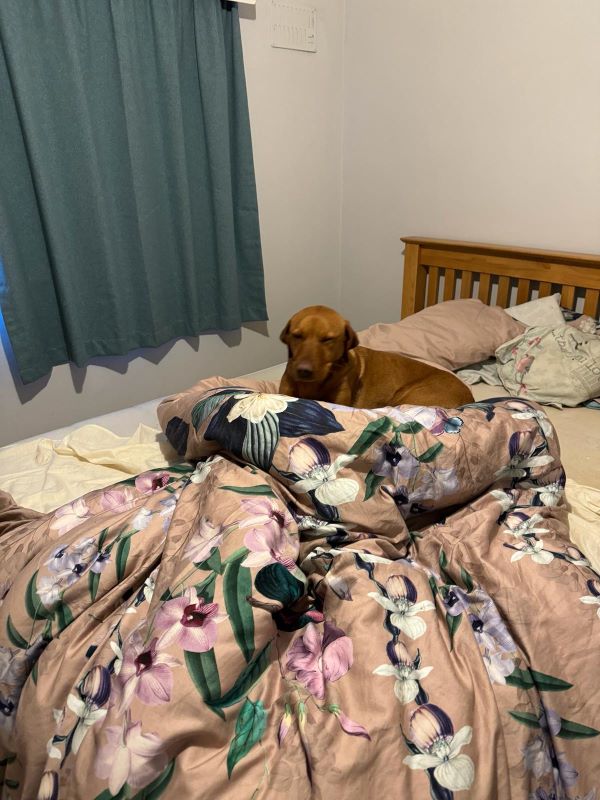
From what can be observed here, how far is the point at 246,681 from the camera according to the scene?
0.69m

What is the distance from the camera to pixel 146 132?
2.24 metres

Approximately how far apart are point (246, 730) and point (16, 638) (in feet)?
1.27

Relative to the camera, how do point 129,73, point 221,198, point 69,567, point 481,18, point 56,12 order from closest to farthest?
point 69,567 → point 56,12 → point 129,73 → point 481,18 → point 221,198

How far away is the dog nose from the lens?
1.60m

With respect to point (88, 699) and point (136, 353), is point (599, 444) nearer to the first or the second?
point (88, 699)

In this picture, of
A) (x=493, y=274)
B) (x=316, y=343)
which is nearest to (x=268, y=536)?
(x=316, y=343)

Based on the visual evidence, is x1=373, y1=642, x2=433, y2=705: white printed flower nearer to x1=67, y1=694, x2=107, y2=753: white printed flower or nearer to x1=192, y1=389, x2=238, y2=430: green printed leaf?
x1=67, y1=694, x2=107, y2=753: white printed flower

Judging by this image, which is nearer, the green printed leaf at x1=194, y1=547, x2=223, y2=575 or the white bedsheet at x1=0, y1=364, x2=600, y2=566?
the green printed leaf at x1=194, y1=547, x2=223, y2=575

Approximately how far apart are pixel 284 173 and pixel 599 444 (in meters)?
2.05

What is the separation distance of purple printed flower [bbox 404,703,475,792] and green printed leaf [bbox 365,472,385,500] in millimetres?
333

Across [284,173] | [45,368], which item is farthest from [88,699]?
[284,173]

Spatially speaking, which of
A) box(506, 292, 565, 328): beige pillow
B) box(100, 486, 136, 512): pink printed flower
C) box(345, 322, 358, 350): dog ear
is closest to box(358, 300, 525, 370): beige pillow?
box(506, 292, 565, 328): beige pillow

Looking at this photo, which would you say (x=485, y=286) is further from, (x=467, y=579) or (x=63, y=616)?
(x=63, y=616)

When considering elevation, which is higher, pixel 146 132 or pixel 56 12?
pixel 56 12
